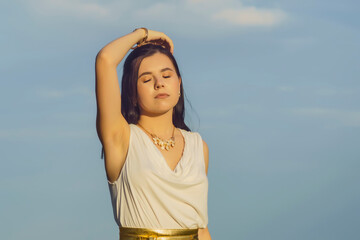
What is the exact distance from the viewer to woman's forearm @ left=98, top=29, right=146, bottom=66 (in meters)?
5.45

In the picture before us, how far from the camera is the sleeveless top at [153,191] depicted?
565 cm

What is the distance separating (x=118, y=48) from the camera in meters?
5.55

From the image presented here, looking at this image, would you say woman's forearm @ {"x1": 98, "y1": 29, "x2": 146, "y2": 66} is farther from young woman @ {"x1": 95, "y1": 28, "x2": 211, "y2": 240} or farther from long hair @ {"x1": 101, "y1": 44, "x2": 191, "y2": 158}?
long hair @ {"x1": 101, "y1": 44, "x2": 191, "y2": 158}

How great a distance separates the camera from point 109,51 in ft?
17.9

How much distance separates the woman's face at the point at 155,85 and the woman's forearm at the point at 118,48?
0.30m

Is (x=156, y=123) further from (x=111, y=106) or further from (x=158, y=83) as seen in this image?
(x=111, y=106)

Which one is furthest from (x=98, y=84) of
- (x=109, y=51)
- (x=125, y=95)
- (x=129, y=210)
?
(x=129, y=210)

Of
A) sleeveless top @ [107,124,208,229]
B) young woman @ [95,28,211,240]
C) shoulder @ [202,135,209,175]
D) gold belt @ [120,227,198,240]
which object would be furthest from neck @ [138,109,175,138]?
gold belt @ [120,227,198,240]

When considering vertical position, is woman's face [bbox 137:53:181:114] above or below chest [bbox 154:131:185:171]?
above

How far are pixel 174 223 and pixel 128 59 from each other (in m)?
1.68

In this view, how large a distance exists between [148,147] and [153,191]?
0.44 metres

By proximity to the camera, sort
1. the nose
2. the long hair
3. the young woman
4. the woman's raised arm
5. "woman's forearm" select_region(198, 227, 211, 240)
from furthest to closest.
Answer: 1. "woman's forearm" select_region(198, 227, 211, 240)
2. the long hair
3. the nose
4. the young woman
5. the woman's raised arm

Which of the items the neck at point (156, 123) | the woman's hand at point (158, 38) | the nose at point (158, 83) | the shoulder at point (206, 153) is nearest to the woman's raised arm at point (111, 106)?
the woman's hand at point (158, 38)

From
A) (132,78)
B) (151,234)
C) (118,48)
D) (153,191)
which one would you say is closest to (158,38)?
(132,78)
